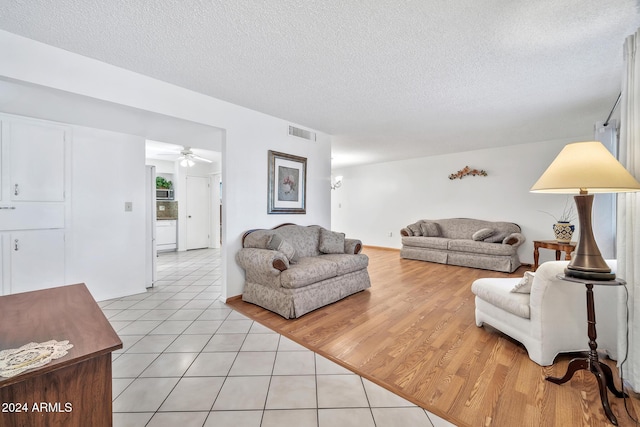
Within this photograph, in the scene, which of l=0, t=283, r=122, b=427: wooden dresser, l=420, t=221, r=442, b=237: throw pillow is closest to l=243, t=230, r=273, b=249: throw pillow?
l=0, t=283, r=122, b=427: wooden dresser

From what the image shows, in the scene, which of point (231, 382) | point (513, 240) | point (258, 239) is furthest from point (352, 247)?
point (513, 240)

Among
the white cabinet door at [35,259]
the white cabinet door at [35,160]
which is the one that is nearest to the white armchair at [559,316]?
the white cabinet door at [35,259]

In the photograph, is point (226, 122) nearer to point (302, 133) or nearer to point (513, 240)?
point (302, 133)

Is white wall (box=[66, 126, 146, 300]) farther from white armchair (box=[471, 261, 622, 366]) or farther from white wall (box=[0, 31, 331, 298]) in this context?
white armchair (box=[471, 261, 622, 366])

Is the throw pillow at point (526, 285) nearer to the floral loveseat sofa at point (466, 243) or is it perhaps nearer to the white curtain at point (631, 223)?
the white curtain at point (631, 223)

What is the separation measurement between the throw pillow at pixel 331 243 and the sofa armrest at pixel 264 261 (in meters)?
0.94

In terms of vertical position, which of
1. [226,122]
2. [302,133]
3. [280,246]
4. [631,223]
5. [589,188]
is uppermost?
[302,133]

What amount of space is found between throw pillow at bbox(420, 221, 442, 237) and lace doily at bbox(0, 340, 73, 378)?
5762mm

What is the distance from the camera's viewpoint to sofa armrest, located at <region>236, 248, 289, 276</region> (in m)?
2.66

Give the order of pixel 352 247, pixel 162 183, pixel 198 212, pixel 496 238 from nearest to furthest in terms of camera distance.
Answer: pixel 352 247 → pixel 496 238 → pixel 162 183 → pixel 198 212

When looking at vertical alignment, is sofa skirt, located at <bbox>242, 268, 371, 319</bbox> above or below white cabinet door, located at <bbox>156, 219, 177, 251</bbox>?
below

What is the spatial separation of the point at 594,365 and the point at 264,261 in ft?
8.27

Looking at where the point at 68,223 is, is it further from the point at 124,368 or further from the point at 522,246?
the point at 522,246

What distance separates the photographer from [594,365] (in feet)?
4.90
